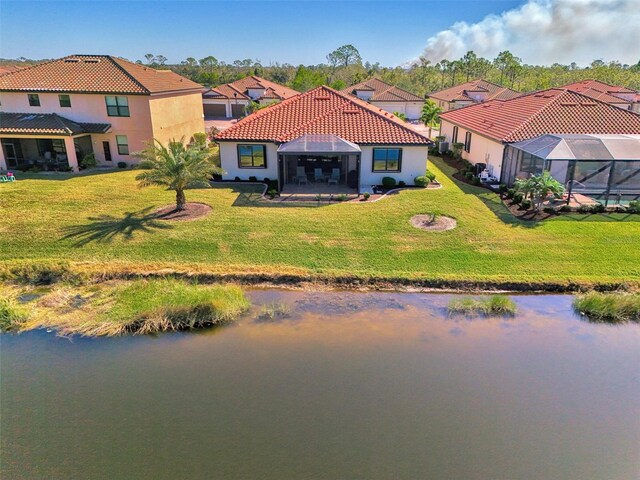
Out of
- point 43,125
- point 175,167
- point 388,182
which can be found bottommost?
point 388,182

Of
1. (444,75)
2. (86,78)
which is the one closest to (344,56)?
(444,75)

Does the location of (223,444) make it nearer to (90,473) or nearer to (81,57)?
(90,473)

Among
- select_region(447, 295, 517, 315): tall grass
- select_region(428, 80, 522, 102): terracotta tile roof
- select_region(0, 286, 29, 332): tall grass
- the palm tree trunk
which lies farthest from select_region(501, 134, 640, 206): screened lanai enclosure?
select_region(428, 80, 522, 102): terracotta tile roof

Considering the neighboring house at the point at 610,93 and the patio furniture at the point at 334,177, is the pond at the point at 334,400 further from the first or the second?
the neighboring house at the point at 610,93

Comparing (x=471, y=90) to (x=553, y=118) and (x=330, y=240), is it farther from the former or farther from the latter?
(x=330, y=240)

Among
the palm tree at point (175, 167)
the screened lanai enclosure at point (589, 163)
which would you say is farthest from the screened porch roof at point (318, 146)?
the screened lanai enclosure at point (589, 163)

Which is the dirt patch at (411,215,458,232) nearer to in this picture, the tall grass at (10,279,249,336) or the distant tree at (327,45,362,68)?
the tall grass at (10,279,249,336)

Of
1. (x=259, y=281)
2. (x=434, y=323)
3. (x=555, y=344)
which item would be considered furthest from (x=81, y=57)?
(x=555, y=344)
